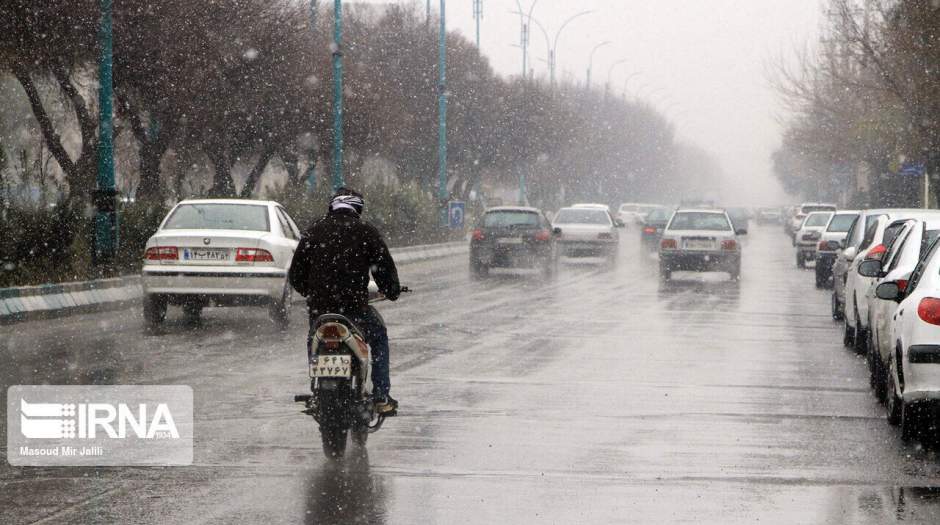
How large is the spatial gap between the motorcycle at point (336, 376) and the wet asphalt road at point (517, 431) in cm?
19

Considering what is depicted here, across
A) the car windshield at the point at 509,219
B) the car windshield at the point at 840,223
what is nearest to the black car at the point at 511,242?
the car windshield at the point at 509,219

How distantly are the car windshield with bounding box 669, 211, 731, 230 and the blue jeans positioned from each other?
23.5 meters

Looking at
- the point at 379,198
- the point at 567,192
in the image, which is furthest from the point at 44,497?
the point at 567,192

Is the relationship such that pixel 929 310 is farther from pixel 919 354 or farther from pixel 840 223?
pixel 840 223

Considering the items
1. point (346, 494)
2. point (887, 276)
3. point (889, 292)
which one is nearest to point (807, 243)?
point (887, 276)

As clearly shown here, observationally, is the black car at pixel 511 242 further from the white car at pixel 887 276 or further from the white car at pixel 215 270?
the white car at pixel 887 276

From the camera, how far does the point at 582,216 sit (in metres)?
43.2

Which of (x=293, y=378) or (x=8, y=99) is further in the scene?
(x=8, y=99)

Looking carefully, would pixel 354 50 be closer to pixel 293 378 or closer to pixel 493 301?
pixel 493 301

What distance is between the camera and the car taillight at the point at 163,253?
19031mm

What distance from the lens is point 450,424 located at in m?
10.8

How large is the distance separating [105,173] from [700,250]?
12.6 metres

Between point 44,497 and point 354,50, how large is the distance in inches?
2222

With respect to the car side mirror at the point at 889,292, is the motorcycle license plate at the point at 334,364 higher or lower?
lower
